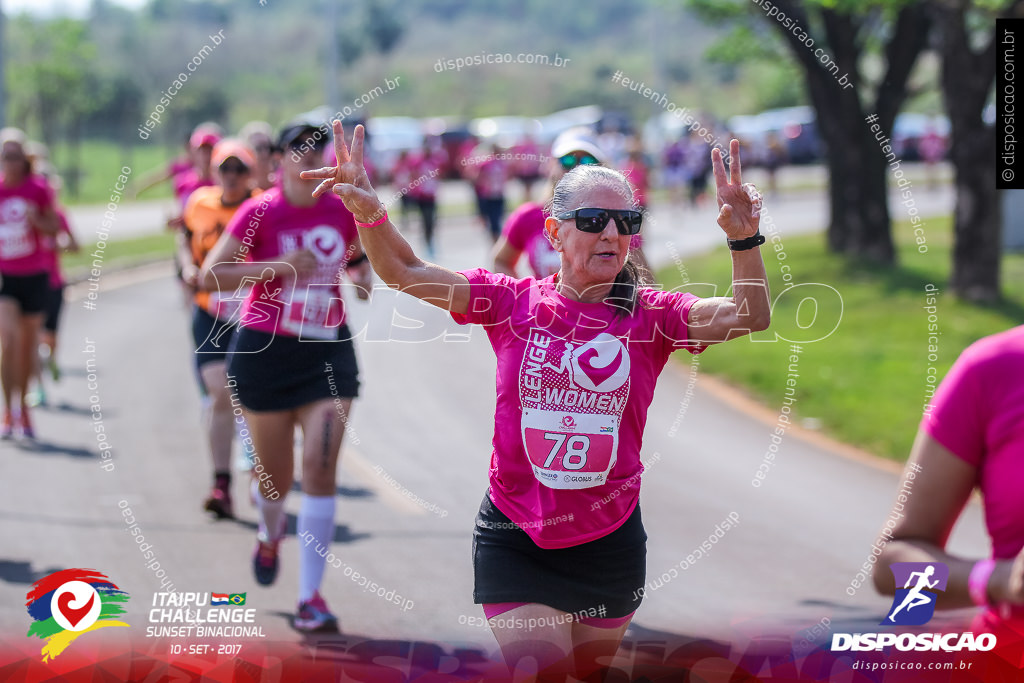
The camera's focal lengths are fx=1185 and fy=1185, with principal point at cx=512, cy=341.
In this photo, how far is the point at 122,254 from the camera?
22.3 metres

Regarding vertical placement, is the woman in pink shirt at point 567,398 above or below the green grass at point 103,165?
below

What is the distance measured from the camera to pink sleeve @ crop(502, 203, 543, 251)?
20.7ft

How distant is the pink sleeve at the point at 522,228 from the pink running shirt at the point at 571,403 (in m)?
2.87

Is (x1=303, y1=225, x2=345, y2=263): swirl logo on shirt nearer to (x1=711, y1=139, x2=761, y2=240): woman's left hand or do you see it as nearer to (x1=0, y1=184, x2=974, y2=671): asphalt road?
(x1=0, y1=184, x2=974, y2=671): asphalt road

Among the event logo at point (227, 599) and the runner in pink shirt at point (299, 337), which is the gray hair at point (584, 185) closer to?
the runner in pink shirt at point (299, 337)

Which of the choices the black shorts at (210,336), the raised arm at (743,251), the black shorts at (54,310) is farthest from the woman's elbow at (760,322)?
the black shorts at (54,310)

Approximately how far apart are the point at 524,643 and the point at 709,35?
3460 inches

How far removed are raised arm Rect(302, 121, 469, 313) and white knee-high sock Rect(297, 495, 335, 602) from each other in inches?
89.6

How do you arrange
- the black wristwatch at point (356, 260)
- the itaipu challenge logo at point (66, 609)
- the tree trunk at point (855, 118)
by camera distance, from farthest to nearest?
the tree trunk at point (855, 118) < the black wristwatch at point (356, 260) < the itaipu challenge logo at point (66, 609)

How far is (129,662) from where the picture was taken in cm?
421

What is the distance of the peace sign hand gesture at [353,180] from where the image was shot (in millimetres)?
3328

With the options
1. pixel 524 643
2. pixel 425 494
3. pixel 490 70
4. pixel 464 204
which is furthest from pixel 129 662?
pixel 490 70

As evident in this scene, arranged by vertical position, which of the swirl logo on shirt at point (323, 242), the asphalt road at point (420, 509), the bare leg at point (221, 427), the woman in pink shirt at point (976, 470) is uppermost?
the swirl logo on shirt at point (323, 242)

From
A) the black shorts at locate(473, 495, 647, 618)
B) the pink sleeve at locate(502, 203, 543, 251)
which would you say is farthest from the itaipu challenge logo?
the pink sleeve at locate(502, 203, 543, 251)
